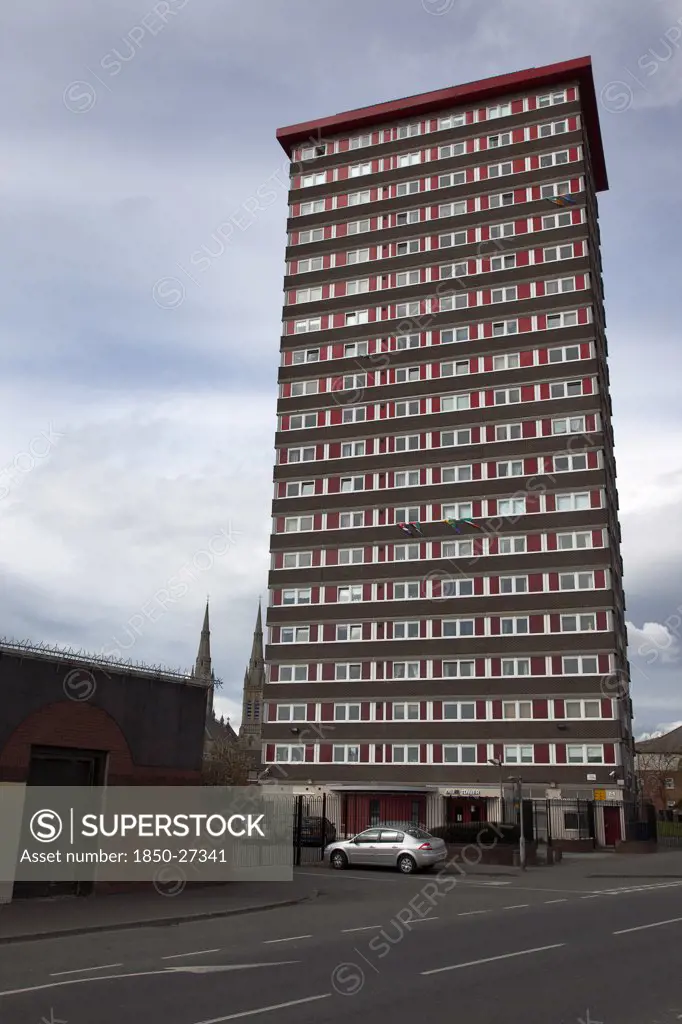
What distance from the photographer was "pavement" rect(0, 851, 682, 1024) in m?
10.5

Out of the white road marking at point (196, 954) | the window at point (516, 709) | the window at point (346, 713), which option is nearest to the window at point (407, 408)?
the window at point (346, 713)

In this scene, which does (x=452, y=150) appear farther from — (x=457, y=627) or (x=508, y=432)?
(x=457, y=627)

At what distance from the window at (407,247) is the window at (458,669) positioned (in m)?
33.1

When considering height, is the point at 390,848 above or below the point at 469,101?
below

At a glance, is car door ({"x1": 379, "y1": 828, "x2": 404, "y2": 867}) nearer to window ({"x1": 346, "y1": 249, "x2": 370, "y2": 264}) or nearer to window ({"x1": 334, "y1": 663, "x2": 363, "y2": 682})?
window ({"x1": 334, "y1": 663, "x2": 363, "y2": 682})

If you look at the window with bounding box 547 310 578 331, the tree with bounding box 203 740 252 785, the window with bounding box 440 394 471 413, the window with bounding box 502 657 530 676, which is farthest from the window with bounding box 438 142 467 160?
the tree with bounding box 203 740 252 785

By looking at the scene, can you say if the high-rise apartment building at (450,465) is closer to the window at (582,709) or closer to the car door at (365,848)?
the window at (582,709)

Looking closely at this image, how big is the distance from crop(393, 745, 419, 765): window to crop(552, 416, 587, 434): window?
79.3ft

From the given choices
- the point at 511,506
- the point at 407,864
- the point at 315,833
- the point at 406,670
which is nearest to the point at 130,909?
the point at 407,864

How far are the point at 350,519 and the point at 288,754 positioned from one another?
17685 millimetres

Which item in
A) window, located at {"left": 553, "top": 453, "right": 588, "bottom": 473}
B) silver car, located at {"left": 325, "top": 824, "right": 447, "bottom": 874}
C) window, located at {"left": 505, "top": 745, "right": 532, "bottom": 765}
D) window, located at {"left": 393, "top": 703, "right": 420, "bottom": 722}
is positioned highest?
window, located at {"left": 553, "top": 453, "right": 588, "bottom": 473}

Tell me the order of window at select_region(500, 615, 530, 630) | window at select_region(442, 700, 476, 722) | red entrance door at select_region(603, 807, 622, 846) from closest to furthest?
red entrance door at select_region(603, 807, 622, 846) → window at select_region(442, 700, 476, 722) → window at select_region(500, 615, 530, 630)

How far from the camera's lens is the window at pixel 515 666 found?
60.8 meters

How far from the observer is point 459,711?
61656 millimetres
